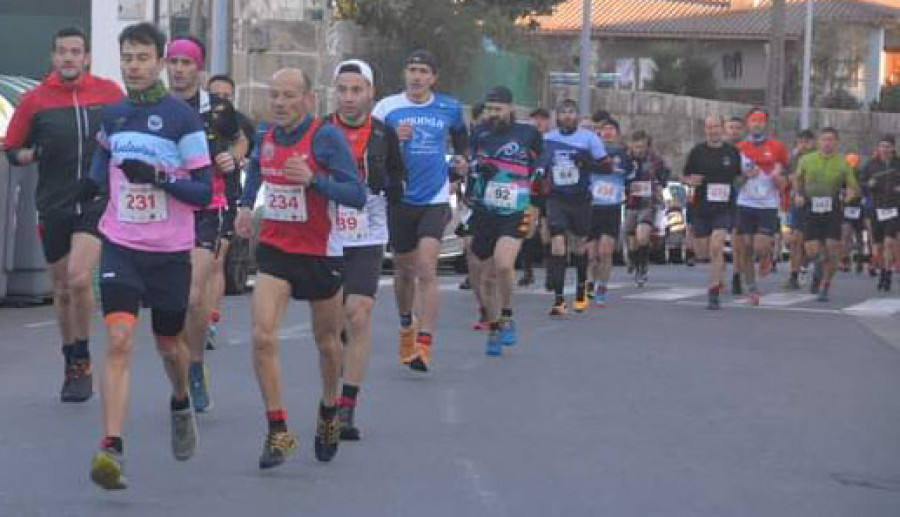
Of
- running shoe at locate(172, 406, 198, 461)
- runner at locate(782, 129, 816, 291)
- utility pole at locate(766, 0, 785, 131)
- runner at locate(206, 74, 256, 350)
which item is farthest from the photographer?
utility pole at locate(766, 0, 785, 131)

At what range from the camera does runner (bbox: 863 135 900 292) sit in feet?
84.4

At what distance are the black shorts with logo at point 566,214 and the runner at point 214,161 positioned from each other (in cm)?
723

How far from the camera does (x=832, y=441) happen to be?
10680 millimetres

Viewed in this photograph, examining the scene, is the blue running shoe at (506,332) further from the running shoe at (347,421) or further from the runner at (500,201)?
the running shoe at (347,421)

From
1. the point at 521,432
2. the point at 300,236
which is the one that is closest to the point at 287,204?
the point at 300,236

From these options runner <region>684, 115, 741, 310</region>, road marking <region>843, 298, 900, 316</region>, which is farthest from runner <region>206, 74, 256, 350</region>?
road marking <region>843, 298, 900, 316</region>

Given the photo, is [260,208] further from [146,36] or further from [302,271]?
[146,36]

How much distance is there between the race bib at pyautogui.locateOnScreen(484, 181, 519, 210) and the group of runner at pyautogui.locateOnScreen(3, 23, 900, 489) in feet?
0.04

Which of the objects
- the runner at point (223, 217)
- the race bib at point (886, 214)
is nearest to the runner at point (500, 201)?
the runner at point (223, 217)

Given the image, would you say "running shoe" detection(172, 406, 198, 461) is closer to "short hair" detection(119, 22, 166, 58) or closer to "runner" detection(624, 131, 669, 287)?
"short hair" detection(119, 22, 166, 58)

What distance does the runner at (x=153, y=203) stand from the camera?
8.58 m

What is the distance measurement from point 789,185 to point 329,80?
15502mm

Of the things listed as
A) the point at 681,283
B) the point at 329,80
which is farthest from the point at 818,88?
the point at 681,283

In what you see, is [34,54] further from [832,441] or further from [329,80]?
[832,441]
